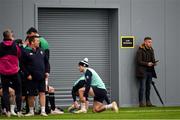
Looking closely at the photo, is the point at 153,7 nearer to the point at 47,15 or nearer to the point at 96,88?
the point at 47,15

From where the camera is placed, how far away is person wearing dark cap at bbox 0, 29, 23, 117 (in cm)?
1916

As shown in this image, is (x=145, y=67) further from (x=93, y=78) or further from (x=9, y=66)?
(x=9, y=66)

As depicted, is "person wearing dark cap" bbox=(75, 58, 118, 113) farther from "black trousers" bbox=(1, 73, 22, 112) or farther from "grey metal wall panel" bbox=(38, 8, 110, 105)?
"grey metal wall panel" bbox=(38, 8, 110, 105)

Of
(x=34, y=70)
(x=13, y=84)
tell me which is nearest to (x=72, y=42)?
(x=34, y=70)

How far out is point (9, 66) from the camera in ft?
63.0

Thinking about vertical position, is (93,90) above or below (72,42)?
below

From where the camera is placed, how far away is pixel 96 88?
20.5m

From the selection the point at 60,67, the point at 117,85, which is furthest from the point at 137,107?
the point at 60,67

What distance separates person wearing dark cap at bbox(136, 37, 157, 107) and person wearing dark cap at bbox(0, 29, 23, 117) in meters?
7.03

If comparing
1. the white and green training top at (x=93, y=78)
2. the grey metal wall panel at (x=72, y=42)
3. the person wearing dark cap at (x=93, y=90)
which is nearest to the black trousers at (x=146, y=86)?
the grey metal wall panel at (x=72, y=42)

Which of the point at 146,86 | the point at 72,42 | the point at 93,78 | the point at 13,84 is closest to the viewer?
the point at 13,84

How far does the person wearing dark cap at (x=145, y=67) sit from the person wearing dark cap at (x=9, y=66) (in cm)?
703

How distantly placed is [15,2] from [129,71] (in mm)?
4424

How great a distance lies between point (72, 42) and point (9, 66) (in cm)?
698
